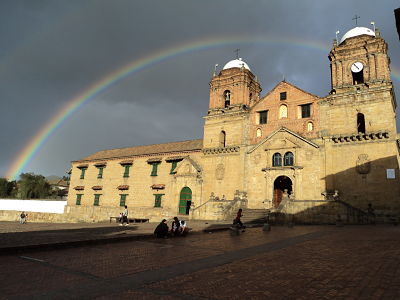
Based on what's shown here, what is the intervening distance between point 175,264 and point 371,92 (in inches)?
1017

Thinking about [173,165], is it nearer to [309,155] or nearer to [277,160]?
[277,160]

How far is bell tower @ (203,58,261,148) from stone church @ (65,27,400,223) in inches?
4.9

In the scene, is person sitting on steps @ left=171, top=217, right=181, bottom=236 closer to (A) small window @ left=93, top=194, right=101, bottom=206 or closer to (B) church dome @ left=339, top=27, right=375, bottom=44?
(B) church dome @ left=339, top=27, right=375, bottom=44

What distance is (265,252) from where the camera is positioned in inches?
428

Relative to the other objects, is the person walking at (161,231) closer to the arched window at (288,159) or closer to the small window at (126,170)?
the arched window at (288,159)

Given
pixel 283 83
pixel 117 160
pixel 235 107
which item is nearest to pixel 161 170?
pixel 117 160

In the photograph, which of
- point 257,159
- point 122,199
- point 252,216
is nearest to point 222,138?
point 257,159

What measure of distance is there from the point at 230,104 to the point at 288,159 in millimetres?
10010

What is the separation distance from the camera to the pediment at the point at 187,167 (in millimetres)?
35969

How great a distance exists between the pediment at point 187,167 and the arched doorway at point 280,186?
923cm

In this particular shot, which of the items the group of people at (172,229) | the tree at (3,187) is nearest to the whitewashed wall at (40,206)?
the tree at (3,187)

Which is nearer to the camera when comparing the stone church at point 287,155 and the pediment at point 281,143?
the stone church at point 287,155

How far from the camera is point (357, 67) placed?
94.8 feet

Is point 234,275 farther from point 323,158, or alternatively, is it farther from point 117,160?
point 117,160
